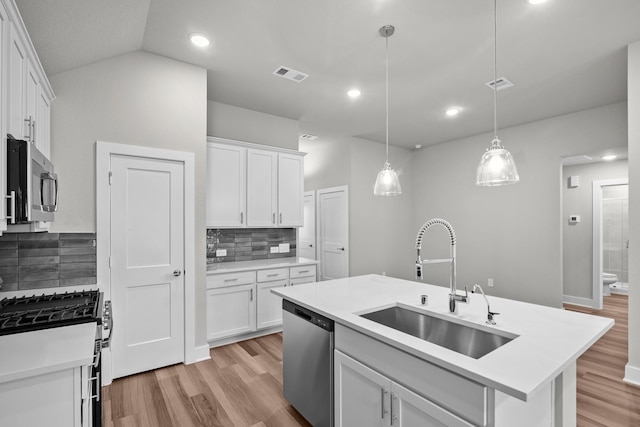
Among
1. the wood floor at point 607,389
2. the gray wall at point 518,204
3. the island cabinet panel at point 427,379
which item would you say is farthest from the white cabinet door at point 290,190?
the wood floor at point 607,389

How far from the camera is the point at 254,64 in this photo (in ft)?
10.2

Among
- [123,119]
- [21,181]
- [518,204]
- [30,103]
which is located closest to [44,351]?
[21,181]

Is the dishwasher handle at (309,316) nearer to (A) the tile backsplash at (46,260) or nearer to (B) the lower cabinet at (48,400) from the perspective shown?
(B) the lower cabinet at (48,400)

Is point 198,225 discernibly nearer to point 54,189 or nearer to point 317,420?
point 54,189

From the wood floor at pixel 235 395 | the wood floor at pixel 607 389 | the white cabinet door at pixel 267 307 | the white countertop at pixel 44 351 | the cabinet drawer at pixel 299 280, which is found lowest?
the wood floor at pixel 607 389

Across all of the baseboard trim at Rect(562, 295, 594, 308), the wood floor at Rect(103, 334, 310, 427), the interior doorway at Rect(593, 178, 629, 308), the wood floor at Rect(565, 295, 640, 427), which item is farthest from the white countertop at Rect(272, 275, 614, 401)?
the interior doorway at Rect(593, 178, 629, 308)

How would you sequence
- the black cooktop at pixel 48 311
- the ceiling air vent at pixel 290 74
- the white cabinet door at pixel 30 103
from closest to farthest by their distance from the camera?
the black cooktop at pixel 48 311, the white cabinet door at pixel 30 103, the ceiling air vent at pixel 290 74

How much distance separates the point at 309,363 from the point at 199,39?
8.78 feet

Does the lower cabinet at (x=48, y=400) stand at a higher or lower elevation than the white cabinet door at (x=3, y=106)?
lower

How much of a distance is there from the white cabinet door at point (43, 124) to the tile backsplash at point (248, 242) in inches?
73.7

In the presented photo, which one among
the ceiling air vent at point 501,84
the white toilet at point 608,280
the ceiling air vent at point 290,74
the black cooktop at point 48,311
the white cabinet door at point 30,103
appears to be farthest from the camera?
the white toilet at point 608,280

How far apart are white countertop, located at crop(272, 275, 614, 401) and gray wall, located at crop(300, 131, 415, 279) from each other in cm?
306

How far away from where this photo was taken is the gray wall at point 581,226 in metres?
5.34

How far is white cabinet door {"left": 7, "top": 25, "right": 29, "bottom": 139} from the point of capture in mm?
1511
